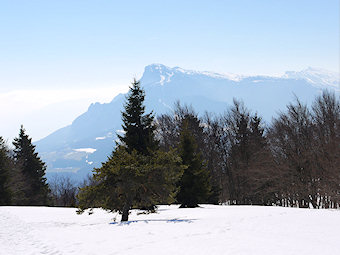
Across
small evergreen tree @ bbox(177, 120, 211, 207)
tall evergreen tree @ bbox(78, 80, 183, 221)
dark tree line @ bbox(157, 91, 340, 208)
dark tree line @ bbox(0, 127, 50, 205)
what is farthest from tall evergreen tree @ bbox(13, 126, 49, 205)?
tall evergreen tree @ bbox(78, 80, 183, 221)

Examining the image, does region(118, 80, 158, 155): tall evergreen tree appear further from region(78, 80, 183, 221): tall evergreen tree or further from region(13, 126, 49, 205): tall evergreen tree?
region(13, 126, 49, 205): tall evergreen tree

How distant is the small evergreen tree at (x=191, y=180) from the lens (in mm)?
28266

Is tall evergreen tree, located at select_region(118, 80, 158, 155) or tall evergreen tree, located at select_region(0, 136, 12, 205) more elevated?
tall evergreen tree, located at select_region(118, 80, 158, 155)

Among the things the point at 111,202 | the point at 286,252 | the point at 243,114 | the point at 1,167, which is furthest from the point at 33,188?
the point at 286,252

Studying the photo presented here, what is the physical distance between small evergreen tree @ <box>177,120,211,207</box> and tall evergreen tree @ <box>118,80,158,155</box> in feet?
11.4

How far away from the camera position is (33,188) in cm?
5125

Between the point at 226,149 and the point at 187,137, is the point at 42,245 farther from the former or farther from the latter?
the point at 226,149

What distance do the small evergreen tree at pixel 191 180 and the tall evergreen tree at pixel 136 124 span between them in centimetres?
348

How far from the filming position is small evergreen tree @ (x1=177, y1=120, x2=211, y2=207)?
28.3 meters

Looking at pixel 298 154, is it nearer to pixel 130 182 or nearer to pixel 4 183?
pixel 130 182

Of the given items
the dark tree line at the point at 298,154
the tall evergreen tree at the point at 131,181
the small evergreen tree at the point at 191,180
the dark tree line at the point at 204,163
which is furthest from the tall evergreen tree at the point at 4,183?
the tall evergreen tree at the point at 131,181

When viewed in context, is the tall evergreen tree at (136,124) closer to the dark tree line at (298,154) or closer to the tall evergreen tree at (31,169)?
the dark tree line at (298,154)

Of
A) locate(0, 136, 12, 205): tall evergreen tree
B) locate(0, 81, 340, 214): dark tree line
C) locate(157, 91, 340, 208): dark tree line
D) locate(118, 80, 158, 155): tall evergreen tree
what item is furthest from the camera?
locate(0, 136, 12, 205): tall evergreen tree

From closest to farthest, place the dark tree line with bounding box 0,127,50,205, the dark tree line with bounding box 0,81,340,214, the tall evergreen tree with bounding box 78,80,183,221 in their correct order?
the tall evergreen tree with bounding box 78,80,183,221 → the dark tree line with bounding box 0,81,340,214 → the dark tree line with bounding box 0,127,50,205
